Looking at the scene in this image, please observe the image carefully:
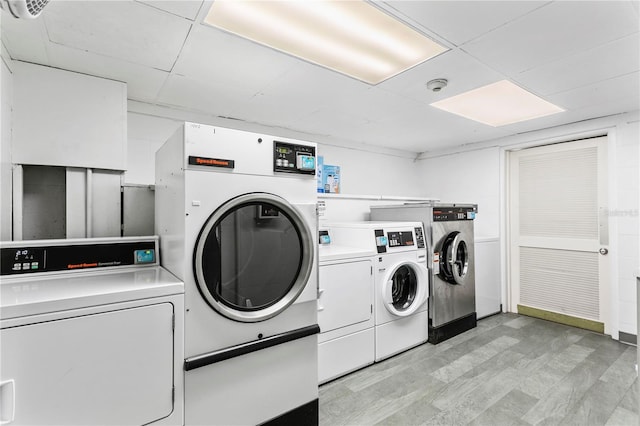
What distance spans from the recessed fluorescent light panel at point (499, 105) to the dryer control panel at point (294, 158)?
182 centimetres

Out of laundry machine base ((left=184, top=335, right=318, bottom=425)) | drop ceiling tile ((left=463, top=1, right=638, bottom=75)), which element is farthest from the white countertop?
drop ceiling tile ((left=463, top=1, right=638, bottom=75))

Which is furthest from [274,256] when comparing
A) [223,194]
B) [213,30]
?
[213,30]

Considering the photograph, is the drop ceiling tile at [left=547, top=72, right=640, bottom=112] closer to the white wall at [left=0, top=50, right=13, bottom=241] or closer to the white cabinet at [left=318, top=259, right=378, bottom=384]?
the white cabinet at [left=318, top=259, right=378, bottom=384]

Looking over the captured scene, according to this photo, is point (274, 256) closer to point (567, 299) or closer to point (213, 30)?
point (213, 30)

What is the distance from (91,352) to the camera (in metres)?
1.22

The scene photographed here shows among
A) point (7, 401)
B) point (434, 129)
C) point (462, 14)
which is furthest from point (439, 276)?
point (7, 401)

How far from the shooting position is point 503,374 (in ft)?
8.44

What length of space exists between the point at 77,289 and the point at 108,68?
1698mm

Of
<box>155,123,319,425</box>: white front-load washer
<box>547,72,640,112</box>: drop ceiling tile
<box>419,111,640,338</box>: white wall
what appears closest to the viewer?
<box>155,123,319,425</box>: white front-load washer

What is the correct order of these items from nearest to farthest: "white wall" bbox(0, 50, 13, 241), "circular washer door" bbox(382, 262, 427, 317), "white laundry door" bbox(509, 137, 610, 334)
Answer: "white wall" bbox(0, 50, 13, 241) → "circular washer door" bbox(382, 262, 427, 317) → "white laundry door" bbox(509, 137, 610, 334)

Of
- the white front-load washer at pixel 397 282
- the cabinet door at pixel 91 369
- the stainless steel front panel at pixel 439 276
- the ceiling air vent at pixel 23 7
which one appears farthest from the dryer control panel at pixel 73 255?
the stainless steel front panel at pixel 439 276

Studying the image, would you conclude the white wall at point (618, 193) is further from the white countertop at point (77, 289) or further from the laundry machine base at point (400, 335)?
the white countertop at point (77, 289)

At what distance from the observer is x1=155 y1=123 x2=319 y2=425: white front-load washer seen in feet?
4.83

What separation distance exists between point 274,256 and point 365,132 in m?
2.66
